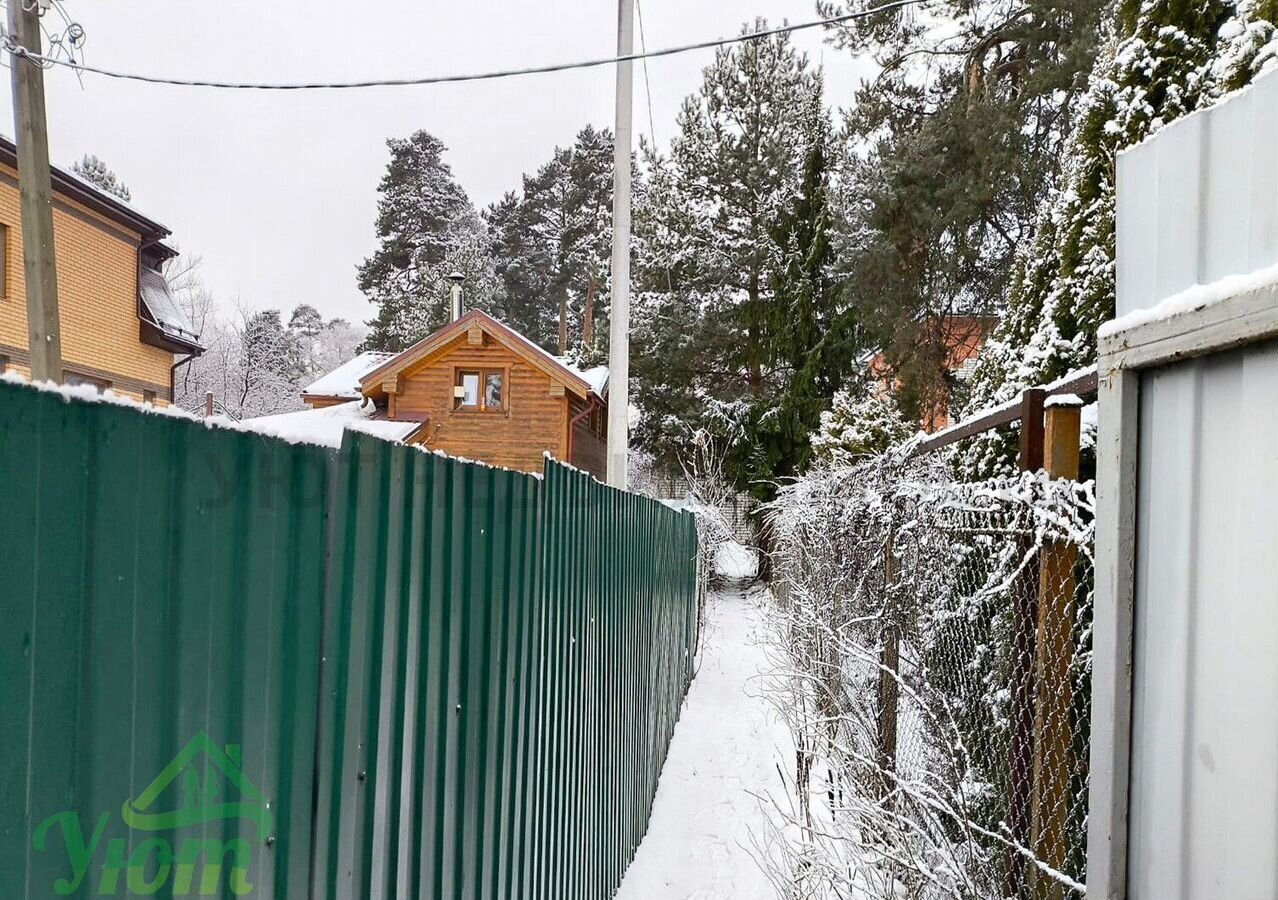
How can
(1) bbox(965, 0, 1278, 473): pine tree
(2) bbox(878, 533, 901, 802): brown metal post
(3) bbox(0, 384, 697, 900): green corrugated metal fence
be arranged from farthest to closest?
(2) bbox(878, 533, 901, 802): brown metal post → (1) bbox(965, 0, 1278, 473): pine tree → (3) bbox(0, 384, 697, 900): green corrugated metal fence

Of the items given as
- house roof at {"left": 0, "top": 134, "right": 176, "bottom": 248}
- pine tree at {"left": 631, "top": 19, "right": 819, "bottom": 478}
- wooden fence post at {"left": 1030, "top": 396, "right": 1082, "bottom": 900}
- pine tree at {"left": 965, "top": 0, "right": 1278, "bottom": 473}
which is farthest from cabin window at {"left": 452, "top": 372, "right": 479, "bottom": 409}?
wooden fence post at {"left": 1030, "top": 396, "right": 1082, "bottom": 900}

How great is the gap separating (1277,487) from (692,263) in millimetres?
20954

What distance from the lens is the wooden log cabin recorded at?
1988cm

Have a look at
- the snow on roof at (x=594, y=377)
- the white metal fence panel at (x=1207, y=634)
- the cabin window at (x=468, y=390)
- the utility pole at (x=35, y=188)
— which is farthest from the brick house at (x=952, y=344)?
the white metal fence panel at (x=1207, y=634)

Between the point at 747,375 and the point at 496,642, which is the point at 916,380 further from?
the point at 496,642

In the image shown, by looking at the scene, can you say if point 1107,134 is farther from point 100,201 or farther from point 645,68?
point 100,201

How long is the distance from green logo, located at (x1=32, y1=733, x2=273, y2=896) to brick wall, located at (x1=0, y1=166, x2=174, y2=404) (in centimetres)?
1670

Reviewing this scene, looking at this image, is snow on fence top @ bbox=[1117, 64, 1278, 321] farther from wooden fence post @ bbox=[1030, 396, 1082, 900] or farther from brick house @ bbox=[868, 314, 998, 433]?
brick house @ bbox=[868, 314, 998, 433]

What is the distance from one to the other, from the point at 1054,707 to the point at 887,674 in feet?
6.41

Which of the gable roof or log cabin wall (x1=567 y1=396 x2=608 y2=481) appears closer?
the gable roof

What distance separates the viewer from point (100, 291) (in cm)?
1788

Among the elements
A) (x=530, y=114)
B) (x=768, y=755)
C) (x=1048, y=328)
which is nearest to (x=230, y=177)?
(x=530, y=114)

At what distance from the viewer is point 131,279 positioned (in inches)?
751

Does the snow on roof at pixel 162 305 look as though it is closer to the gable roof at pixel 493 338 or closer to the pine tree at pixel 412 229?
the gable roof at pixel 493 338
